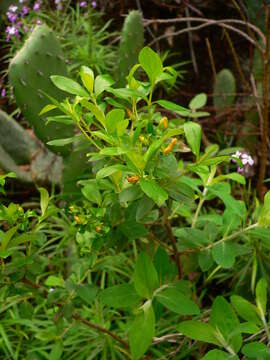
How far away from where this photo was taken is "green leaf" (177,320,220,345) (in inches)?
26.1

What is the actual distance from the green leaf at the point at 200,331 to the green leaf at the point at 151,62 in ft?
1.02

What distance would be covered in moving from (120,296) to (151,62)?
1.00ft

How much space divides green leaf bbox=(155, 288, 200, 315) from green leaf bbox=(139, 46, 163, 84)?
28cm

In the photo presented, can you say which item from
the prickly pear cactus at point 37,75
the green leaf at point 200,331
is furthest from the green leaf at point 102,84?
the prickly pear cactus at point 37,75

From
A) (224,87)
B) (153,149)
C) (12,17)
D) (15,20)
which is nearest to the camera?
(153,149)

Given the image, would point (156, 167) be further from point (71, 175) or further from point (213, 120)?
point (213, 120)

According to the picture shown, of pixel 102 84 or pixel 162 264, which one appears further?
pixel 162 264

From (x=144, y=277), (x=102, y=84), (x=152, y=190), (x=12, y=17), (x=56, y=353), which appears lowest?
(x=56, y=353)

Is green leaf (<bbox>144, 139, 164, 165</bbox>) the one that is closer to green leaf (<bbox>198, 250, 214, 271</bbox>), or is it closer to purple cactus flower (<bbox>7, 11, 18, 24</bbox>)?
green leaf (<bbox>198, 250, 214, 271</bbox>)

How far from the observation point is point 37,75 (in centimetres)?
146

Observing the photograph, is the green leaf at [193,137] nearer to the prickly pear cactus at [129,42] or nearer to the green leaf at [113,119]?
the green leaf at [113,119]

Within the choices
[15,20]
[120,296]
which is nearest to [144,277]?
[120,296]

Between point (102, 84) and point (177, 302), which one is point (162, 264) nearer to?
point (177, 302)

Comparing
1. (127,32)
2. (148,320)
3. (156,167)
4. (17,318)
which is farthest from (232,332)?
(127,32)
